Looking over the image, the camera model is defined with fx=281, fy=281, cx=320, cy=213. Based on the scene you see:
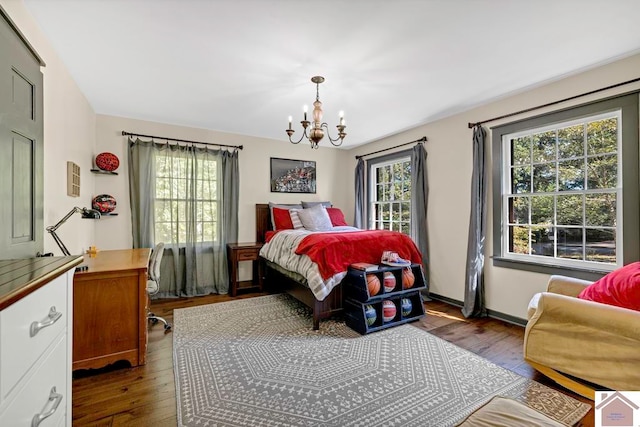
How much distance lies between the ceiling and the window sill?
183 cm

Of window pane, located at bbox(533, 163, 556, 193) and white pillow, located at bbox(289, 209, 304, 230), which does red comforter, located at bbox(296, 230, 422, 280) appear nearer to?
white pillow, located at bbox(289, 209, 304, 230)

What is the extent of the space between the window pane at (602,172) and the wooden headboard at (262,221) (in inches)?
158

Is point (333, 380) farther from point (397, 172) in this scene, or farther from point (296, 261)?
point (397, 172)

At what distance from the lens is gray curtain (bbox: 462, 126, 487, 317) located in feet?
10.8

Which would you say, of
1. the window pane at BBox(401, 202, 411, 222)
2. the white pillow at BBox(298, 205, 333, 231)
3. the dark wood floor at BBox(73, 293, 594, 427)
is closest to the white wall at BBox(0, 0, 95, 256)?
the dark wood floor at BBox(73, 293, 594, 427)

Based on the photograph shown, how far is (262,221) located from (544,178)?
12.5 feet

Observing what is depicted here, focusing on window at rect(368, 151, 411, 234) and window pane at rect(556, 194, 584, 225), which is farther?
window at rect(368, 151, 411, 234)

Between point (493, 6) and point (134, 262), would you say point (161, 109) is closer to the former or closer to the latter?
point (134, 262)

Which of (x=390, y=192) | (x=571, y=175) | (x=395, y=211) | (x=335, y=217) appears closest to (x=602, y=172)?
(x=571, y=175)

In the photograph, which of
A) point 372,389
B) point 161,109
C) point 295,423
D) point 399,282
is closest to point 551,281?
point 399,282

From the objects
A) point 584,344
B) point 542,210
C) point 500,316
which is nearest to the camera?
point 584,344

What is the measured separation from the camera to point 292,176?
16.6 feet

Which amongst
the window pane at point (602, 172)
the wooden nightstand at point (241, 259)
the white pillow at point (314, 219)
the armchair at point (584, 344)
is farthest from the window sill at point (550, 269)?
the wooden nightstand at point (241, 259)

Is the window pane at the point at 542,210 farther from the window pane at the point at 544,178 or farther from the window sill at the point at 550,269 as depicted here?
the window sill at the point at 550,269
